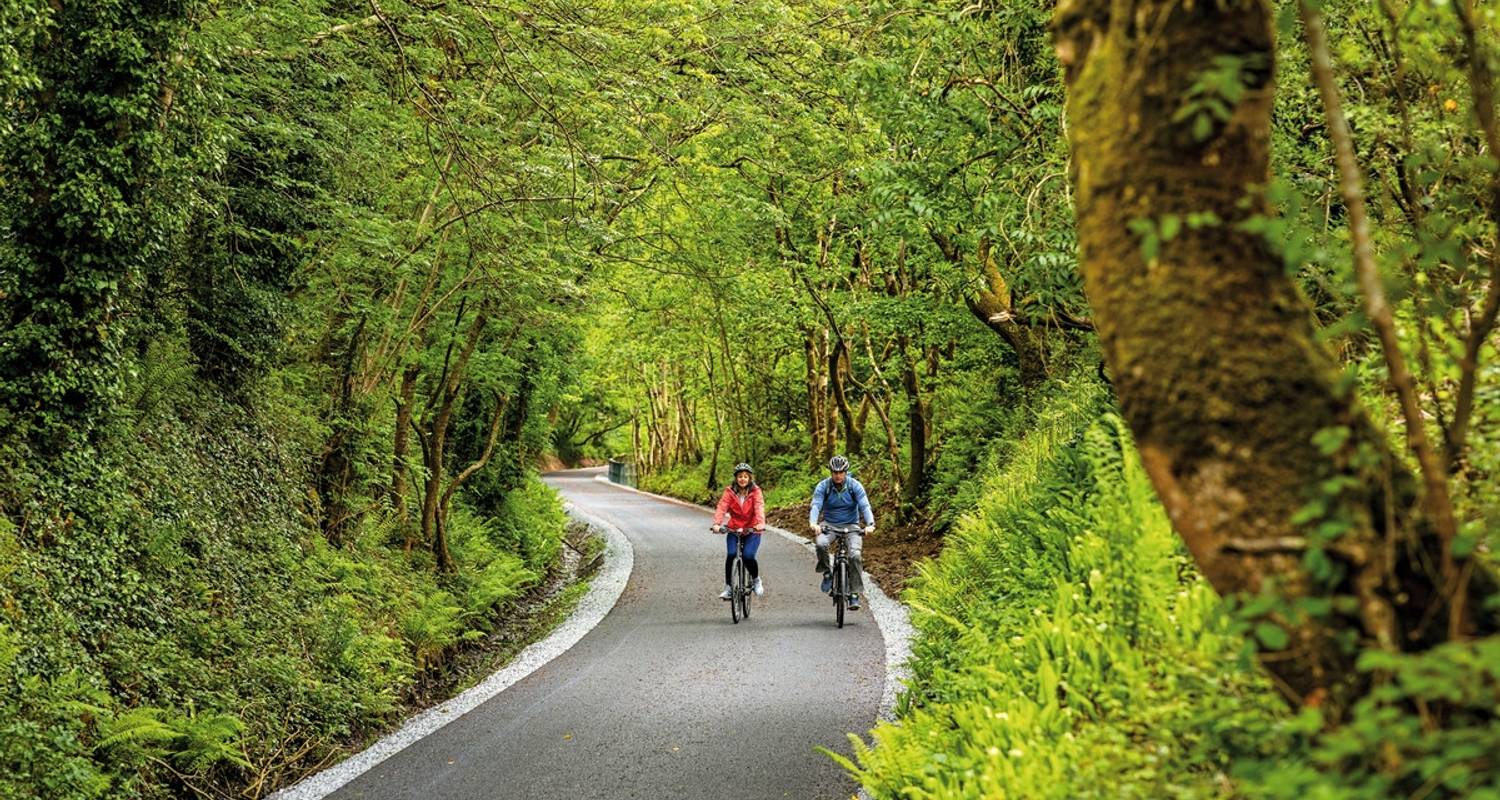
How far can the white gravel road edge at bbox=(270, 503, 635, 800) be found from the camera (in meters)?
6.89

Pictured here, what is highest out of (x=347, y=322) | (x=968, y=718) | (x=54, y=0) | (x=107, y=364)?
(x=54, y=0)

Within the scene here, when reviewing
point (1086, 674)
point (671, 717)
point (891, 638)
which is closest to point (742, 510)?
point (891, 638)

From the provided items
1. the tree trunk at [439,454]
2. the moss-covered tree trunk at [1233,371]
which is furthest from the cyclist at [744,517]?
the moss-covered tree trunk at [1233,371]

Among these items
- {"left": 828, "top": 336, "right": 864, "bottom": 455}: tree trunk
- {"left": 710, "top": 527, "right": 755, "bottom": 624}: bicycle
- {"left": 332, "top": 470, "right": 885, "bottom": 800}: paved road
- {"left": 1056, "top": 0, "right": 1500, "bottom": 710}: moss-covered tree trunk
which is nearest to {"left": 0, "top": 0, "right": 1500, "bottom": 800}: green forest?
{"left": 1056, "top": 0, "right": 1500, "bottom": 710}: moss-covered tree trunk

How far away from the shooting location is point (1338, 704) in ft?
7.54

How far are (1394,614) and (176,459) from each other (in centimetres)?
1110

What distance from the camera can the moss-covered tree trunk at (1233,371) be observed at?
7.38ft

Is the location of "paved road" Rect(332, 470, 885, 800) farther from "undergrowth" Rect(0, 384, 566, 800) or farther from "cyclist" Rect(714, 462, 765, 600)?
"undergrowth" Rect(0, 384, 566, 800)

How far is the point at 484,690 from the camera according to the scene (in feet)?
31.0

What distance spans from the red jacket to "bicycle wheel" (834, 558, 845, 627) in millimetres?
1373

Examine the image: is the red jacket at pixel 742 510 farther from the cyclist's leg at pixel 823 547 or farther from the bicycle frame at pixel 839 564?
the bicycle frame at pixel 839 564

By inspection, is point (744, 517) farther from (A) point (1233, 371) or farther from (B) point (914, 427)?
(A) point (1233, 371)

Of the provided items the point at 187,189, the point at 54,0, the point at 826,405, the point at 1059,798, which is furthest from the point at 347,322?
the point at 826,405

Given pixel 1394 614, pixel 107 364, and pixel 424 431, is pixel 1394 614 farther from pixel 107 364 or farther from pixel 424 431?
pixel 424 431
